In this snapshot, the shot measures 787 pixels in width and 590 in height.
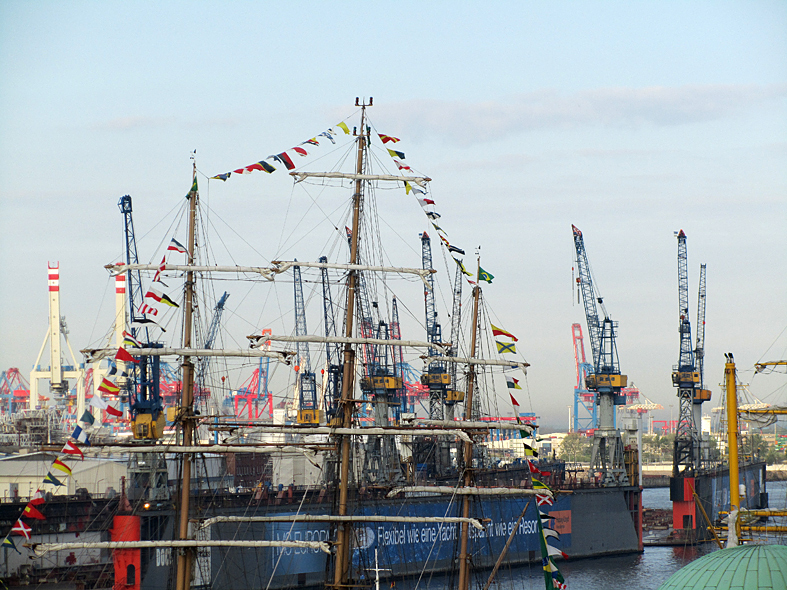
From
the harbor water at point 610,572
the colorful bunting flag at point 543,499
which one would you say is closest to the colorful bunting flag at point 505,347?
the colorful bunting flag at point 543,499

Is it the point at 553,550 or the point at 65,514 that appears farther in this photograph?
the point at 65,514

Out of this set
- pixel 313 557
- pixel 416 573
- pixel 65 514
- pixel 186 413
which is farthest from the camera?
pixel 416 573

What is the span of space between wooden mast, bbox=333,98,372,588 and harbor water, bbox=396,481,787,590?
3364 cm

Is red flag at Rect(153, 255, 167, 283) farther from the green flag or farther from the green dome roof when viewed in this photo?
the green dome roof

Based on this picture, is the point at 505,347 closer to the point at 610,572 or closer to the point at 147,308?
the point at 147,308

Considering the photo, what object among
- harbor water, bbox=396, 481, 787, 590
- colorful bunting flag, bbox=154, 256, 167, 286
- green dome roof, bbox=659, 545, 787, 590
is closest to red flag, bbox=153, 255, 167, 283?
colorful bunting flag, bbox=154, 256, 167, 286

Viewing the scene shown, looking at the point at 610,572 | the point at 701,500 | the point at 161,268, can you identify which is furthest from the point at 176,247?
the point at 701,500

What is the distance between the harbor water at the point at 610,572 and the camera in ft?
290

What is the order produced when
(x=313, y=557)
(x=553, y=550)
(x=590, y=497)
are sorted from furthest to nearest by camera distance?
(x=590, y=497) < (x=313, y=557) < (x=553, y=550)

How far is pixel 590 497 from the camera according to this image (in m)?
110

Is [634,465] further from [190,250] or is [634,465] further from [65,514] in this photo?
[190,250]

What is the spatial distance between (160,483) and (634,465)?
60.3m

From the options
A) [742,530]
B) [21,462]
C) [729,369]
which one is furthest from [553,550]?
[21,462]

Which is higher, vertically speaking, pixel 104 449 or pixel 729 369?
pixel 729 369
